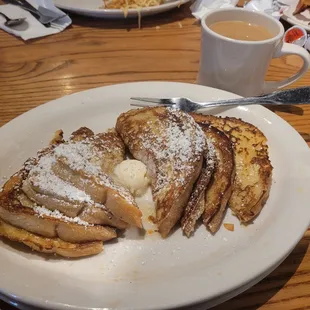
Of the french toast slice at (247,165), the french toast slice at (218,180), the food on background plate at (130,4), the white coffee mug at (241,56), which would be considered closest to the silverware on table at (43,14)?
→ the food on background plate at (130,4)

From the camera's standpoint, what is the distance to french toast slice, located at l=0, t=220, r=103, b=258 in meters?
1.01

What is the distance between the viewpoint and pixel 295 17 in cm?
234

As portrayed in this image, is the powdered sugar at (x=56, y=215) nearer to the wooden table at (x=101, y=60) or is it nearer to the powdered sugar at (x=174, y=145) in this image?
the powdered sugar at (x=174, y=145)

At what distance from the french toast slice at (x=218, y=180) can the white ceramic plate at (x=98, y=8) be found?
116cm

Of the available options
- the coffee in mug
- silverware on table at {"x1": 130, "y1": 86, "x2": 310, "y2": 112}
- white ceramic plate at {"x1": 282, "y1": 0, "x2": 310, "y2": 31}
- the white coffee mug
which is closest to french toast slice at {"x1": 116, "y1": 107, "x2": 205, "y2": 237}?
silverware on table at {"x1": 130, "y1": 86, "x2": 310, "y2": 112}

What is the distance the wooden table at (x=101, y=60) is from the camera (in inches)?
69.4

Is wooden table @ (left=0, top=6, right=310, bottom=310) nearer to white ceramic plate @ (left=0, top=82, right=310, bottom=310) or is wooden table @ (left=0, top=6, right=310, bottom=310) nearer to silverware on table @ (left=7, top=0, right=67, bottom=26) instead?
silverware on table @ (left=7, top=0, right=67, bottom=26)

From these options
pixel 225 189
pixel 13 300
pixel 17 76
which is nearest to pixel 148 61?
pixel 17 76

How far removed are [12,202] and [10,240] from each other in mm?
100

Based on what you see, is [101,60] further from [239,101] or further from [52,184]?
[52,184]

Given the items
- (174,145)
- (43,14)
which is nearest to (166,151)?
(174,145)

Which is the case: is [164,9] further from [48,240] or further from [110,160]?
[48,240]

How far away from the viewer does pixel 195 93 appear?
1.58 metres

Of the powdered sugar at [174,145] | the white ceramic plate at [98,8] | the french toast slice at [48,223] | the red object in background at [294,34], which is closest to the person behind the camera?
the french toast slice at [48,223]
